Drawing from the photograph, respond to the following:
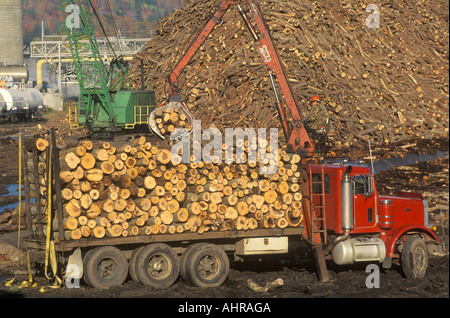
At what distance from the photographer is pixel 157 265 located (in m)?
13.7

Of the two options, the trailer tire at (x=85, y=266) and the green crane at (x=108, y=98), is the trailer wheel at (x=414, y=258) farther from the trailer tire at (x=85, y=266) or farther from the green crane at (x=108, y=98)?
the green crane at (x=108, y=98)

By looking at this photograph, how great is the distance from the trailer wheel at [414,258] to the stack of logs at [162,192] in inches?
92.1

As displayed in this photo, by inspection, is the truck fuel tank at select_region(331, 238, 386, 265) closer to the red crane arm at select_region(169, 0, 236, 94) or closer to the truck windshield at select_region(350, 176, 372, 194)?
the truck windshield at select_region(350, 176, 372, 194)

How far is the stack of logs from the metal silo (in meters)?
66.3

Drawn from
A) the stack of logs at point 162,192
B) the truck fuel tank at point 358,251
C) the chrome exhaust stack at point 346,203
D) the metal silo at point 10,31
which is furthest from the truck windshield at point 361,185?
the metal silo at point 10,31

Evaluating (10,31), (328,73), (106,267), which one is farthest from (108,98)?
(10,31)

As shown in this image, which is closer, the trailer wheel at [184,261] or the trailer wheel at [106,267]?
the trailer wheel at [106,267]

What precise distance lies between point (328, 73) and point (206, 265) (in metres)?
18.4

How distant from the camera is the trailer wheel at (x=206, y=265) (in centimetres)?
1384

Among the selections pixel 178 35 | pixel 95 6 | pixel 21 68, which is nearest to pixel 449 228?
pixel 178 35

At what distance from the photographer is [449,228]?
18609 millimetres

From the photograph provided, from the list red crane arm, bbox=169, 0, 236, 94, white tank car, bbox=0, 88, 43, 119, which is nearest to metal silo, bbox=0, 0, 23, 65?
white tank car, bbox=0, 88, 43, 119

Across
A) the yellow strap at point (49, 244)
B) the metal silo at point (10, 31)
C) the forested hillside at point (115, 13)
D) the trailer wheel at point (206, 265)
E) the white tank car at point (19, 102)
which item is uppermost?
the forested hillside at point (115, 13)
